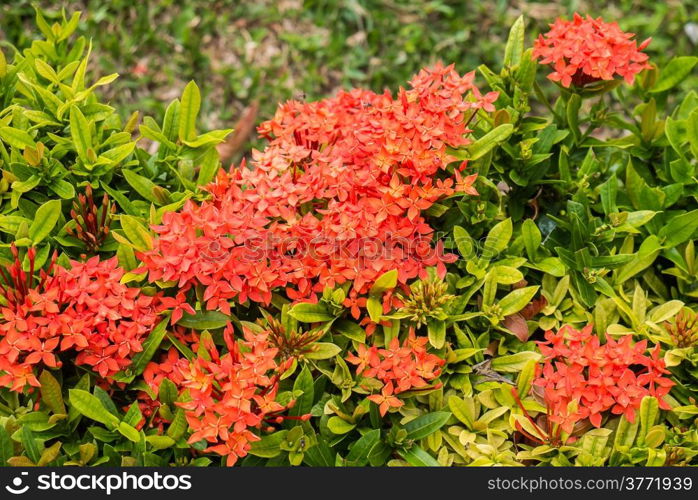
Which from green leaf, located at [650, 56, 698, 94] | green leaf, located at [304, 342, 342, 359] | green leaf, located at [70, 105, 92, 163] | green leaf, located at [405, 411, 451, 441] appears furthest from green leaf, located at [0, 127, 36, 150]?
green leaf, located at [650, 56, 698, 94]

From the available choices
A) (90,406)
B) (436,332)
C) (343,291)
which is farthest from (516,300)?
(90,406)

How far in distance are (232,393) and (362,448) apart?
472 mm

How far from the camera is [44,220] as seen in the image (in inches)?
93.2

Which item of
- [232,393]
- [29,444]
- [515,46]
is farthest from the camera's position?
[515,46]

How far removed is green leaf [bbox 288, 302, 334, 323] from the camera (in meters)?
2.32

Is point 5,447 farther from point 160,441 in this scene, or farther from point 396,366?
point 396,366

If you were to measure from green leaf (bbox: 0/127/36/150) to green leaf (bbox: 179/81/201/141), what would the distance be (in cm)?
52

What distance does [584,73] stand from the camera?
270 centimetres

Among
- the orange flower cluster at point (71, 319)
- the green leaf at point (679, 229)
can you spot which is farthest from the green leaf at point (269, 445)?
the green leaf at point (679, 229)

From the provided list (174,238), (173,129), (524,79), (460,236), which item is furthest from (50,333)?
(524,79)

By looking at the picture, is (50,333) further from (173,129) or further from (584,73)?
(584,73)

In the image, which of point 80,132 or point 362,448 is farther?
point 80,132

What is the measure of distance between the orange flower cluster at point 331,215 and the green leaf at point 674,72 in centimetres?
95

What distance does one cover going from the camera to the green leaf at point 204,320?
93.8 inches
